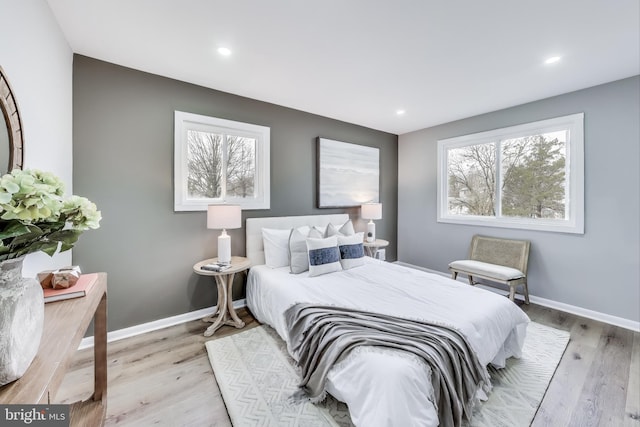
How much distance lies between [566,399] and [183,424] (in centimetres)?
252

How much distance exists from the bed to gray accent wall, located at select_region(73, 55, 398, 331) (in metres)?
0.70

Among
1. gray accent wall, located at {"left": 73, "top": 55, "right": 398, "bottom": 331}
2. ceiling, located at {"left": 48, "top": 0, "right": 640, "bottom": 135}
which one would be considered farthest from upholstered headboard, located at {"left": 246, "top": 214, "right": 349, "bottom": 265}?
ceiling, located at {"left": 48, "top": 0, "right": 640, "bottom": 135}

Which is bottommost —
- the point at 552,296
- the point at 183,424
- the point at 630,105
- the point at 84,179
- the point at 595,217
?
the point at 183,424

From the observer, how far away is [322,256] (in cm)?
276

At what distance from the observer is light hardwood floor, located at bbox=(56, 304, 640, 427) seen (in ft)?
5.39

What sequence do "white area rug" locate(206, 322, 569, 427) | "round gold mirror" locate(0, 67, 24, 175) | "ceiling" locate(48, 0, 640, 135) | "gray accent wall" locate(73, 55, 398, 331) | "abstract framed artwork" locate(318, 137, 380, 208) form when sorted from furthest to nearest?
1. "abstract framed artwork" locate(318, 137, 380, 208)
2. "gray accent wall" locate(73, 55, 398, 331)
3. "ceiling" locate(48, 0, 640, 135)
4. "white area rug" locate(206, 322, 569, 427)
5. "round gold mirror" locate(0, 67, 24, 175)

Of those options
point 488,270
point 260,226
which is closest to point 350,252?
point 260,226

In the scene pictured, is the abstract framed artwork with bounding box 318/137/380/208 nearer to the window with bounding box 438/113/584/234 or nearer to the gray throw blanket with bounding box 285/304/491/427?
the window with bounding box 438/113/584/234

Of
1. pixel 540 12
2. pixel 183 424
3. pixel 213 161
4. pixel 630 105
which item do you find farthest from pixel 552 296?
pixel 213 161

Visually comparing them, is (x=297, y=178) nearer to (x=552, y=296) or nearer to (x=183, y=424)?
(x=183, y=424)

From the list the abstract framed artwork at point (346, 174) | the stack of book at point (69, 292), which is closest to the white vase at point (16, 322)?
the stack of book at point (69, 292)

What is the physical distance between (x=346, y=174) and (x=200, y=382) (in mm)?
3232

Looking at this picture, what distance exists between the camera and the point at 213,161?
3037mm

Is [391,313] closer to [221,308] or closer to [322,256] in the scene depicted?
[322,256]
